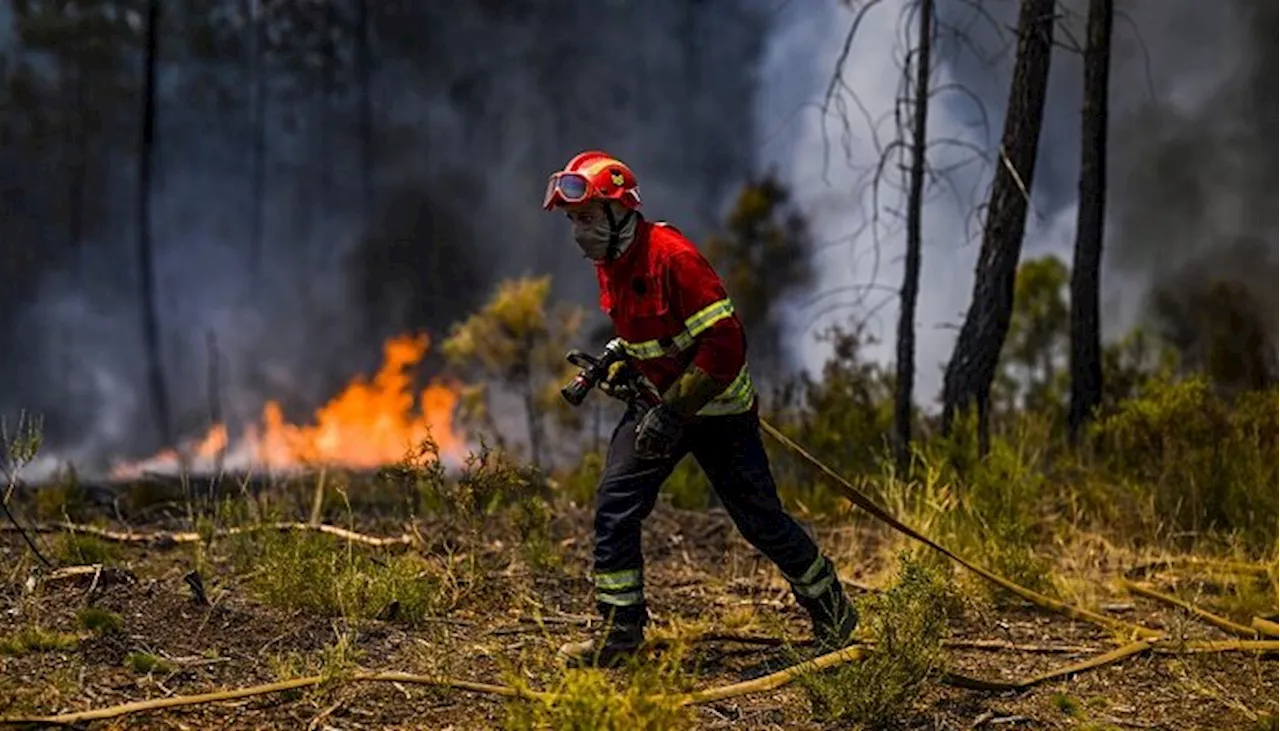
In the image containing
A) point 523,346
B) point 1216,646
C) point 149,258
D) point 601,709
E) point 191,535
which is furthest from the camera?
point 149,258

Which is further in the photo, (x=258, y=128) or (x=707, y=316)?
(x=258, y=128)

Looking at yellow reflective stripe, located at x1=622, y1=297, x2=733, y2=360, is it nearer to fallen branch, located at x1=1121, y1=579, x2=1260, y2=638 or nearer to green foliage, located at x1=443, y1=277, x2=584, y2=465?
fallen branch, located at x1=1121, y1=579, x2=1260, y2=638

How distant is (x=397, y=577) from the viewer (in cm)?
521

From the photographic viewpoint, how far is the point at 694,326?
4.52 meters

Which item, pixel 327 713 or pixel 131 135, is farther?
pixel 131 135

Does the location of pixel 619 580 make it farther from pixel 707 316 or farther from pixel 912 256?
pixel 912 256

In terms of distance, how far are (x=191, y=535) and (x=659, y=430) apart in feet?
10.6

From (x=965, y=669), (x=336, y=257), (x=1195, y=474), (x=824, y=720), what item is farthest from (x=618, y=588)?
(x=336, y=257)

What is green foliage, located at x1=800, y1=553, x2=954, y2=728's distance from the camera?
162 inches

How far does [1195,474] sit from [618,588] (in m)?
4.41

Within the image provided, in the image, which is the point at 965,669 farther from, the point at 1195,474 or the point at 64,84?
the point at 64,84

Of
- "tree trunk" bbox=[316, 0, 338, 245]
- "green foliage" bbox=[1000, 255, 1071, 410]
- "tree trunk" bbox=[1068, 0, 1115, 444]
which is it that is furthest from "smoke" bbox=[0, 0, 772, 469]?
"tree trunk" bbox=[1068, 0, 1115, 444]

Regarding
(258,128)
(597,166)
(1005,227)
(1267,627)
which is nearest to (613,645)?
(597,166)

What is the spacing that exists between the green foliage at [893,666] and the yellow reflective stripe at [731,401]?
0.78m
